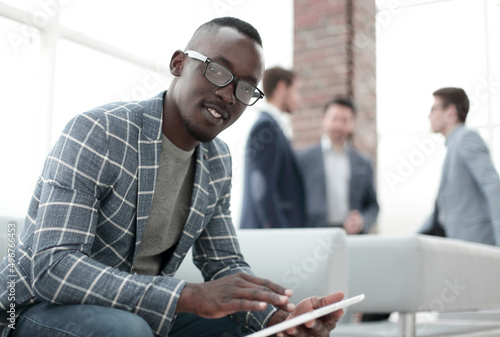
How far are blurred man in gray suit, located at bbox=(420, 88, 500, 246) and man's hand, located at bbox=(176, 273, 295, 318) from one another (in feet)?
6.70

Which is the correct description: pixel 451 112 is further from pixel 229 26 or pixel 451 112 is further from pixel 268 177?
pixel 229 26

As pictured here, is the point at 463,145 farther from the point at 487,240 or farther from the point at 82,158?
the point at 82,158

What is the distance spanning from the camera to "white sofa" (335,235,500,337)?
80.7 inches

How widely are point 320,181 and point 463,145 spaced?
3.44 ft

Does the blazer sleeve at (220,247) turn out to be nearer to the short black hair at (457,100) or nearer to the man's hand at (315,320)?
the man's hand at (315,320)

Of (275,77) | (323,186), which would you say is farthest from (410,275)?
(275,77)

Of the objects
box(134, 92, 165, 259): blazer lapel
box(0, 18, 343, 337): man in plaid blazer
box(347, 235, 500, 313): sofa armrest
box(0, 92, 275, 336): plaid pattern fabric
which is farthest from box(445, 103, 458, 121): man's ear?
box(134, 92, 165, 259): blazer lapel

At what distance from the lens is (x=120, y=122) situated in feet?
4.17

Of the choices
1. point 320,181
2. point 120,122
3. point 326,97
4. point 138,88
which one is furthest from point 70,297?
point 326,97

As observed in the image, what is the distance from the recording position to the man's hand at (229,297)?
104 centimetres

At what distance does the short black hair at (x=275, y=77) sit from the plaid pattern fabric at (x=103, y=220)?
2194 millimetres

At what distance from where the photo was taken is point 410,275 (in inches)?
80.6

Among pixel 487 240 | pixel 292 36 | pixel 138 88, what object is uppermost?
pixel 292 36

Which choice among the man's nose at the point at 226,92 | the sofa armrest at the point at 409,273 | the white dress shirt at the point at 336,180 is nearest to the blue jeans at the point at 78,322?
the man's nose at the point at 226,92
